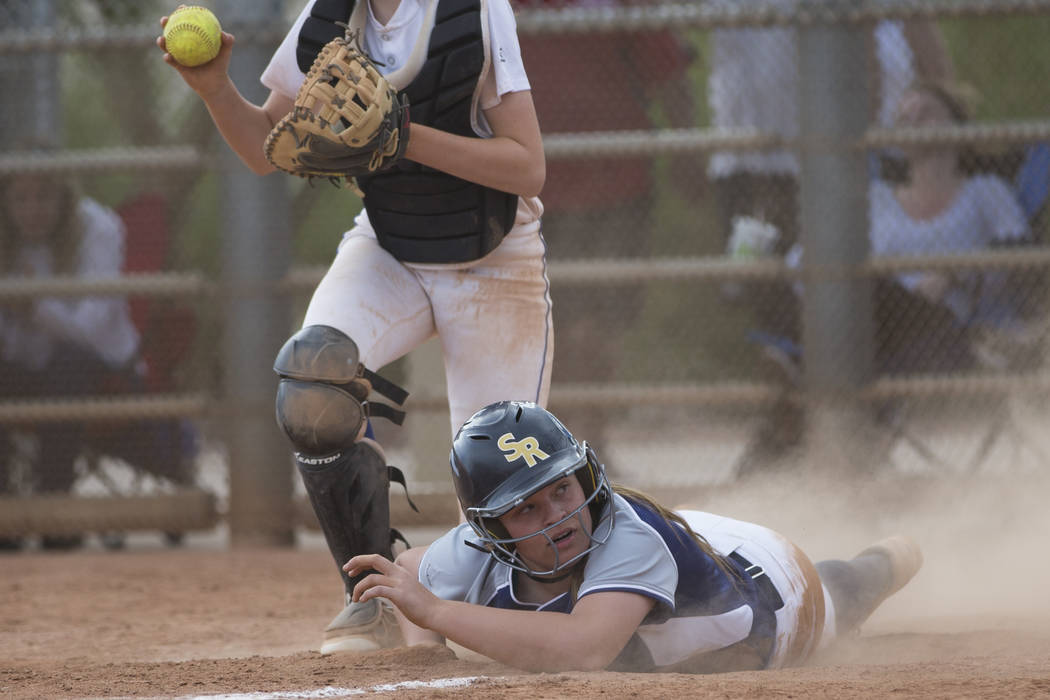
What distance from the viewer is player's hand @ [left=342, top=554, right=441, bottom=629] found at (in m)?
2.70

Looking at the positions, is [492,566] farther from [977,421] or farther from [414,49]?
[977,421]

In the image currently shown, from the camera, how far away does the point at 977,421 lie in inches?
238

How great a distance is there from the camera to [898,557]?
3748 millimetres

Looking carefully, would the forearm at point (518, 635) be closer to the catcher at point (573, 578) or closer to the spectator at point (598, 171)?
the catcher at point (573, 578)

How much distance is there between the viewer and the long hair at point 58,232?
20.2ft

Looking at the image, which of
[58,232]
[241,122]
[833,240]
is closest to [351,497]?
[241,122]

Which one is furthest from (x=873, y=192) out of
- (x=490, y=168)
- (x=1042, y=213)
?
(x=490, y=168)

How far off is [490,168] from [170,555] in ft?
11.1

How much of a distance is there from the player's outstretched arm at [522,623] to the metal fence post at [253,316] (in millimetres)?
3390

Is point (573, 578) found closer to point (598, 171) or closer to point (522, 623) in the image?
point (522, 623)

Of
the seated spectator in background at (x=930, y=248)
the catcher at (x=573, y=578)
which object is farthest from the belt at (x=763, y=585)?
the seated spectator in background at (x=930, y=248)

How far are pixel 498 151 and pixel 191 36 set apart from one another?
0.83 metres

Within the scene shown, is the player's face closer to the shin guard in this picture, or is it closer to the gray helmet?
the gray helmet

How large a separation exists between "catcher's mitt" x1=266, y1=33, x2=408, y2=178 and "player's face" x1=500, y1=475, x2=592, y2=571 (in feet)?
3.19
